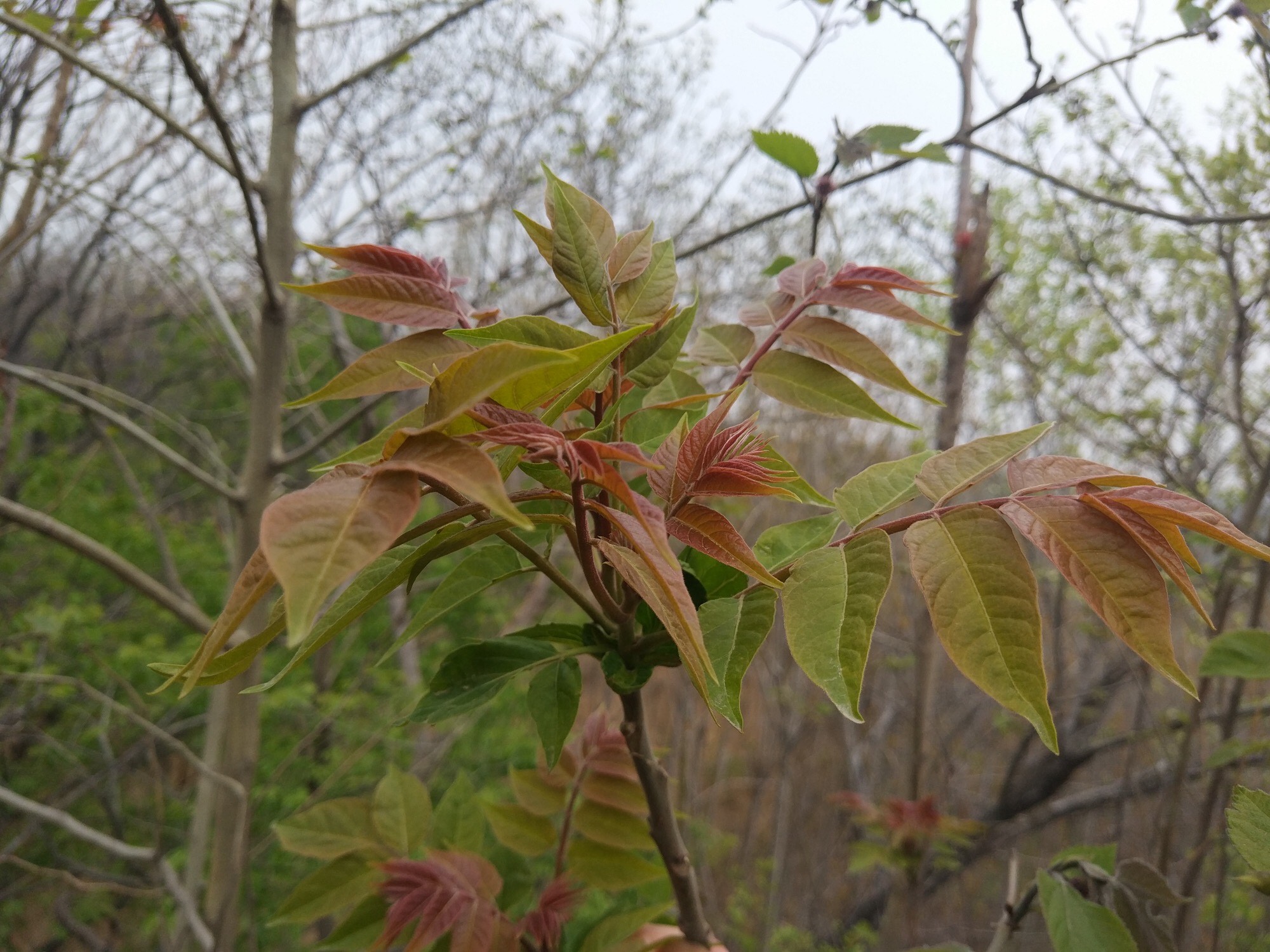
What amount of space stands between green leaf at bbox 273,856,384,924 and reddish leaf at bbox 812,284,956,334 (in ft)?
2.50

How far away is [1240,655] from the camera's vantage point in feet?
2.74

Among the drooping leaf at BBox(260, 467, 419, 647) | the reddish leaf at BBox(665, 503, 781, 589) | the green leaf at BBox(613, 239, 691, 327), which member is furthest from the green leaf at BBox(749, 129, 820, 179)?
the drooping leaf at BBox(260, 467, 419, 647)

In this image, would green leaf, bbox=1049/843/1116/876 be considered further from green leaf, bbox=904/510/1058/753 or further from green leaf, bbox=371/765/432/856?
green leaf, bbox=371/765/432/856

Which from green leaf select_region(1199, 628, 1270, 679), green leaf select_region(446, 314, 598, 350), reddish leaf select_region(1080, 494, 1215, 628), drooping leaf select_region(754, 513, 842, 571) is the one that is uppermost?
green leaf select_region(446, 314, 598, 350)

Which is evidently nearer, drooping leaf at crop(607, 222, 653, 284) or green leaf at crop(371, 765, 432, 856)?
drooping leaf at crop(607, 222, 653, 284)

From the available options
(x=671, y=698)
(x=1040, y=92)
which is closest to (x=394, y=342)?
(x=1040, y=92)

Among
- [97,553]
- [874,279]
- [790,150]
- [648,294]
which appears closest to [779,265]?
[790,150]

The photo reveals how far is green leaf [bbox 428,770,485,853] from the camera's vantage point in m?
0.98

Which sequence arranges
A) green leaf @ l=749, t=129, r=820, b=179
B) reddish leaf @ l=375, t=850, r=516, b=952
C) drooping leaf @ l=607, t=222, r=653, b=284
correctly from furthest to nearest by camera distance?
green leaf @ l=749, t=129, r=820, b=179 < reddish leaf @ l=375, t=850, r=516, b=952 < drooping leaf @ l=607, t=222, r=653, b=284

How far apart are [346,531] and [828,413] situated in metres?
0.43

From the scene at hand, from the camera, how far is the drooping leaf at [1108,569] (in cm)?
43

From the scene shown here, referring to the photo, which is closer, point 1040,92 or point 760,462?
point 760,462

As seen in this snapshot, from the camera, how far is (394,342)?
612 millimetres

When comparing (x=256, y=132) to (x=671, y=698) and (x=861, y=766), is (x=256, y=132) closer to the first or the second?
(x=671, y=698)
